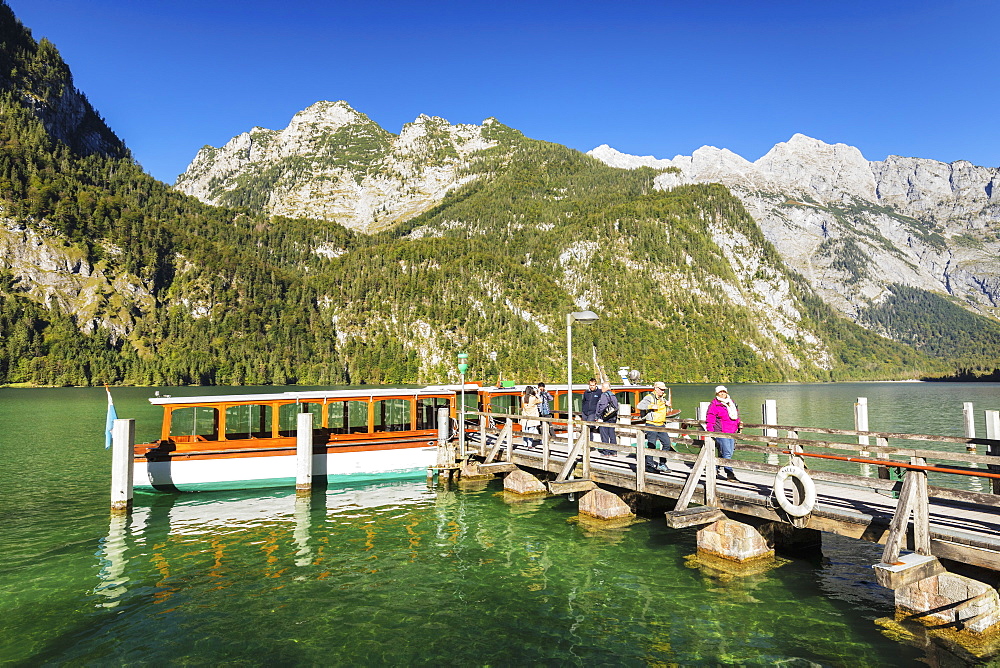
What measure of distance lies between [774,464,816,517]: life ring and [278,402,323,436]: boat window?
59.1 ft

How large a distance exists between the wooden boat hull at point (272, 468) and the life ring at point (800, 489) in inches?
722

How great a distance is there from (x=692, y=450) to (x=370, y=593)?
22249mm

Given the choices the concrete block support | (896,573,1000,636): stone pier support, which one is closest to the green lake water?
(896,573,1000,636): stone pier support

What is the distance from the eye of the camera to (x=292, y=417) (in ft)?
183

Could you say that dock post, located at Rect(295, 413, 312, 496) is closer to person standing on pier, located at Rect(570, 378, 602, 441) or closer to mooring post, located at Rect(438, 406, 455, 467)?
mooring post, located at Rect(438, 406, 455, 467)

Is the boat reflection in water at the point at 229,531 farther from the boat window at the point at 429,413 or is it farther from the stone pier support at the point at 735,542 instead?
the stone pier support at the point at 735,542

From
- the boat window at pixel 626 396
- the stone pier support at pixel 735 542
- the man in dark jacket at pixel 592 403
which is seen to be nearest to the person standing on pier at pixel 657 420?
the man in dark jacket at pixel 592 403

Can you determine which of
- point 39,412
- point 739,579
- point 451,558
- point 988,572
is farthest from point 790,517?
point 39,412

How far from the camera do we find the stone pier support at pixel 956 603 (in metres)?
9.16

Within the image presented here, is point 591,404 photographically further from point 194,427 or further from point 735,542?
point 194,427

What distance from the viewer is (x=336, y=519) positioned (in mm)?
19766

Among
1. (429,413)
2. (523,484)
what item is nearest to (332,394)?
(429,413)

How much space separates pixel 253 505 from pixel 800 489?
19.6 meters

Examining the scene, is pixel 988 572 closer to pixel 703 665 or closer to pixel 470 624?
pixel 703 665
